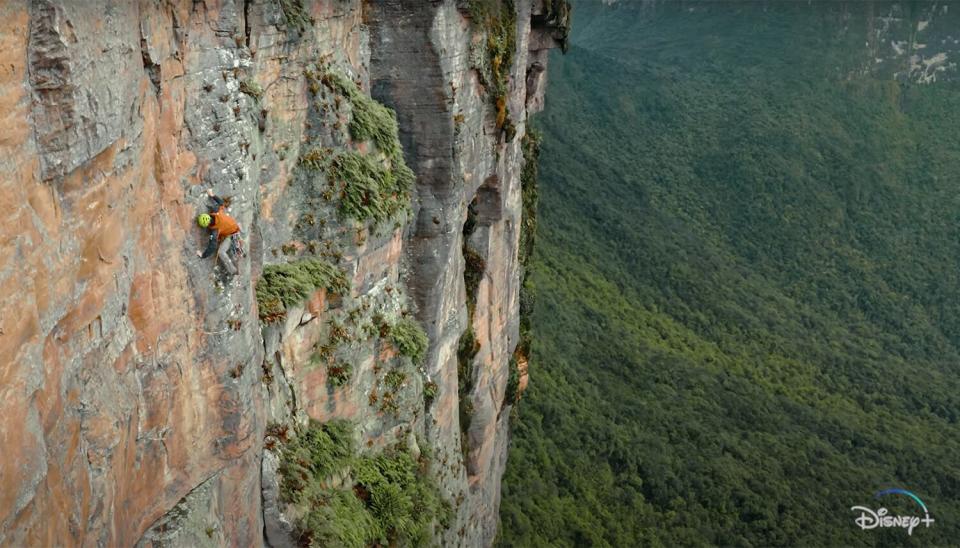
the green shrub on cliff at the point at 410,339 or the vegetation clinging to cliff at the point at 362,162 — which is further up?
the vegetation clinging to cliff at the point at 362,162

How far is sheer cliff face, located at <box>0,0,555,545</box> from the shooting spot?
704 centimetres

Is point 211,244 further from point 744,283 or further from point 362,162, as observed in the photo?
point 744,283

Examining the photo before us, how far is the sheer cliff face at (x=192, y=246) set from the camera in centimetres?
704

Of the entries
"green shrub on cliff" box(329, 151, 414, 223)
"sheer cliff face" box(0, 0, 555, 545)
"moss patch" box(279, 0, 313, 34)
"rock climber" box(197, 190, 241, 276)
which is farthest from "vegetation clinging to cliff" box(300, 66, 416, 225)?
"rock climber" box(197, 190, 241, 276)

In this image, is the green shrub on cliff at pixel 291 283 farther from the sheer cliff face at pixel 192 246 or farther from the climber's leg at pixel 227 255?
the climber's leg at pixel 227 255

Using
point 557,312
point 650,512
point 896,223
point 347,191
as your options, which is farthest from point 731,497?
point 896,223

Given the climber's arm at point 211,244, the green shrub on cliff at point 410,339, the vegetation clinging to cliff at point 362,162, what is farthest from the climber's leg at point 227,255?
the green shrub on cliff at point 410,339

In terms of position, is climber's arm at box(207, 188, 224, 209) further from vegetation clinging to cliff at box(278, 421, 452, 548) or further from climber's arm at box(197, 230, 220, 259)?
vegetation clinging to cliff at box(278, 421, 452, 548)

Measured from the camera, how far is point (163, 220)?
9.19 m

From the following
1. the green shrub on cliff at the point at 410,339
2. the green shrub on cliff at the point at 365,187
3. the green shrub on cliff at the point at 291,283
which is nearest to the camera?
the green shrub on cliff at the point at 291,283

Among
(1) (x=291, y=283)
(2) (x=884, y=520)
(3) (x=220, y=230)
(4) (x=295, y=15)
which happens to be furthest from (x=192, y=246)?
(2) (x=884, y=520)

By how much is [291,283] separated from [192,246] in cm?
254

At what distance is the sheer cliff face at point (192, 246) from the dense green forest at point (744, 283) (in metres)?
13.5

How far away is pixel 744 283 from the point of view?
58250 millimetres
